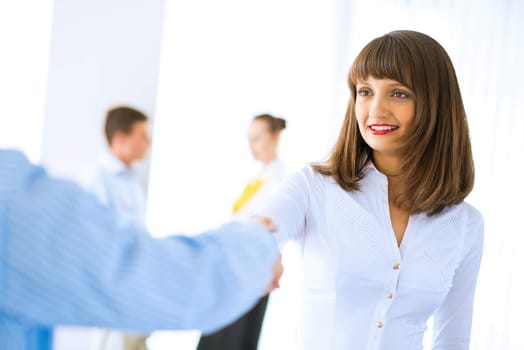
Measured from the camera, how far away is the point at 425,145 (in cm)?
158

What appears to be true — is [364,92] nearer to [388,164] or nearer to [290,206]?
[388,164]

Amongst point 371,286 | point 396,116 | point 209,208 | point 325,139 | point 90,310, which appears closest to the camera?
point 90,310

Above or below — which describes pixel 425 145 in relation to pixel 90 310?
above

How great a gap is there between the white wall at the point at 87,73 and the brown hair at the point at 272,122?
838mm

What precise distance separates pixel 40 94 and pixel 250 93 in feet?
4.99

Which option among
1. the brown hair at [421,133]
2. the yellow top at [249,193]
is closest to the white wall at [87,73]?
the yellow top at [249,193]

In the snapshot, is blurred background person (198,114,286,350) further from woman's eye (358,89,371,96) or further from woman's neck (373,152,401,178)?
woman's eye (358,89,371,96)

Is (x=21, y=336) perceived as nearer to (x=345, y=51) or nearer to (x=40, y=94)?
(x=40, y=94)

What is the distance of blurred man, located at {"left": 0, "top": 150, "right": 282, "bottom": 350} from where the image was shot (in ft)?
2.22

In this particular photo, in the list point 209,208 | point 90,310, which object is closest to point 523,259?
point 209,208

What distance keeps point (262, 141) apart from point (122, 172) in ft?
3.24

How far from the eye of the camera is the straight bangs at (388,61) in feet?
4.92

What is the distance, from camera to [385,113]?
152cm

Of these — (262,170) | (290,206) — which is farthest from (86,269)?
(262,170)
